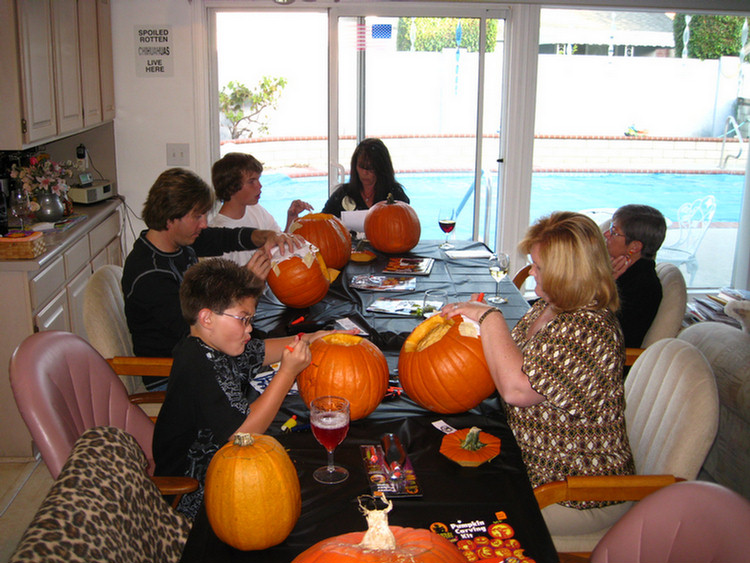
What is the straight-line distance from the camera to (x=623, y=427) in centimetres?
185

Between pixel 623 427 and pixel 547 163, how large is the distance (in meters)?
11.2

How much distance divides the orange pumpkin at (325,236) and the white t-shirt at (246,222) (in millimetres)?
253

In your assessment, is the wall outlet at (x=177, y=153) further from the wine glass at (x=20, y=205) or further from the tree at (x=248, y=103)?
the wine glass at (x=20, y=205)

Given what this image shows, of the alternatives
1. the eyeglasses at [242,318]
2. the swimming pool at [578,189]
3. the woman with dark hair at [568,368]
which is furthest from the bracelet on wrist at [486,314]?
the swimming pool at [578,189]

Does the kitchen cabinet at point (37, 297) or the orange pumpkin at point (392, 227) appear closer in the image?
the kitchen cabinet at point (37, 297)

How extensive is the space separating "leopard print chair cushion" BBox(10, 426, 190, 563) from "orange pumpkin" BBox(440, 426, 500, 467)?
2.15 ft

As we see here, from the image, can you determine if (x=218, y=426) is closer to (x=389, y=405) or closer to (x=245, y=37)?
(x=389, y=405)

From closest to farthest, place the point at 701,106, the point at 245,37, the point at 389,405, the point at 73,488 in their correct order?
the point at 73,488 < the point at 389,405 < the point at 245,37 < the point at 701,106

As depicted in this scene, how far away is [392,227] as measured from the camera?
11.5 feet

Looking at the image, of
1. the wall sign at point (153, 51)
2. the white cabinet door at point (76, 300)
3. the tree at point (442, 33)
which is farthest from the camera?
the tree at point (442, 33)

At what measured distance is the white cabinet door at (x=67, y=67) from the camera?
3648mm

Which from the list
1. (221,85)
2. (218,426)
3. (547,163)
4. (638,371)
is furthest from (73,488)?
(547,163)

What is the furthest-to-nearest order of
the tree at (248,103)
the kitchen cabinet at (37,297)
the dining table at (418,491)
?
1. the tree at (248,103)
2. the kitchen cabinet at (37,297)
3. the dining table at (418,491)

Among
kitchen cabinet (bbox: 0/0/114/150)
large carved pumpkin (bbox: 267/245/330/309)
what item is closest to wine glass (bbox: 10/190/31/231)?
kitchen cabinet (bbox: 0/0/114/150)
